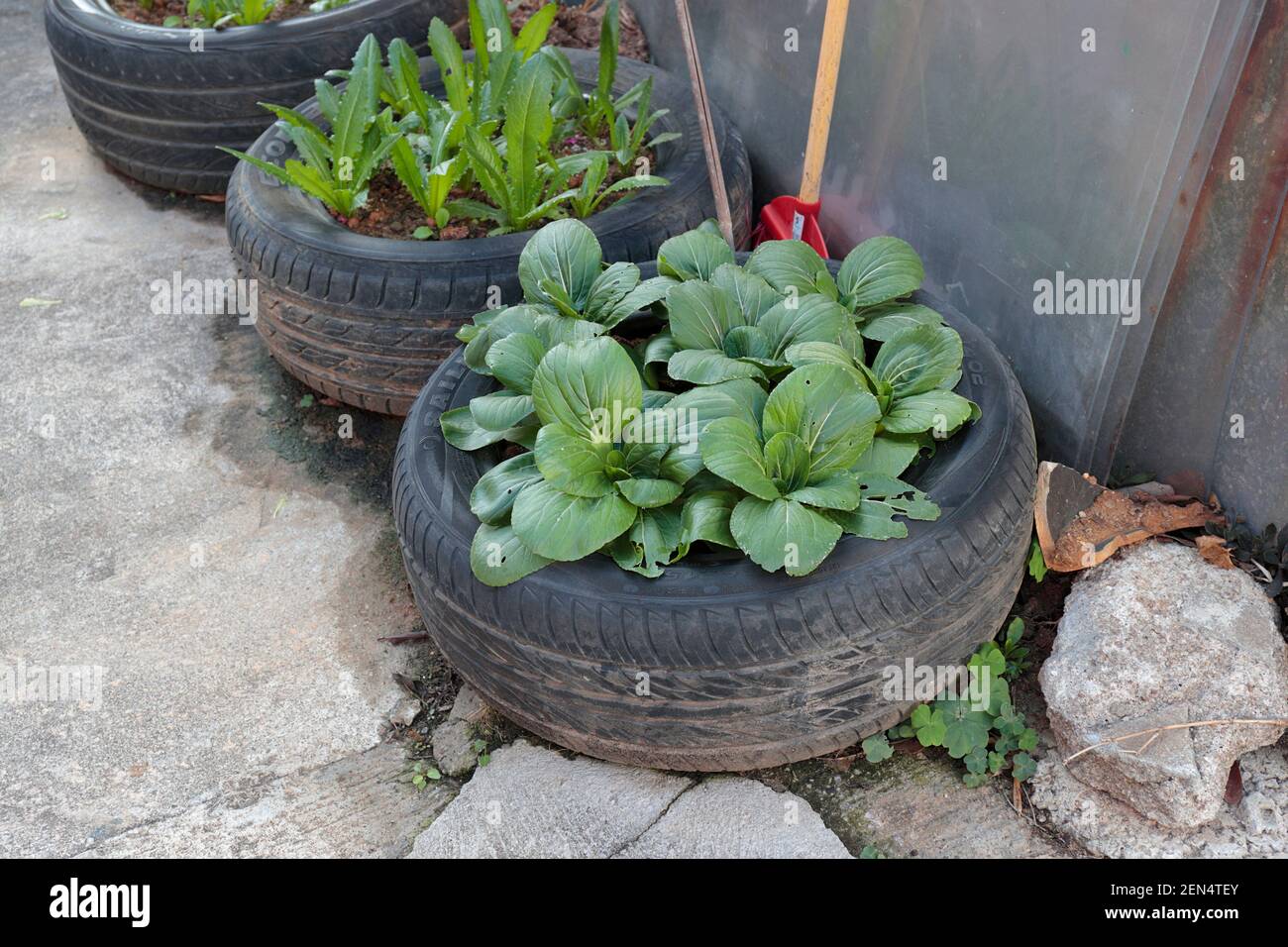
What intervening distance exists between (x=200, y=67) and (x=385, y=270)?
1.31 meters

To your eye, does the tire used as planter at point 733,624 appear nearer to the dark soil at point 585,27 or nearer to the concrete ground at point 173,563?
the concrete ground at point 173,563

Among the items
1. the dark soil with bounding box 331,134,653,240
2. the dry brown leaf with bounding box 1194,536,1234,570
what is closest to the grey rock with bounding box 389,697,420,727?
the dark soil with bounding box 331,134,653,240

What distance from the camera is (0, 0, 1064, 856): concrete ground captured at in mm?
2000

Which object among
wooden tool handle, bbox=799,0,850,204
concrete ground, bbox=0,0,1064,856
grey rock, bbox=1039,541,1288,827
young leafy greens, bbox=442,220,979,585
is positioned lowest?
concrete ground, bbox=0,0,1064,856

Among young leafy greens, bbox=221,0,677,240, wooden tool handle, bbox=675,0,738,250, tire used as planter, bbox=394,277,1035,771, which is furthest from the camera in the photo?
young leafy greens, bbox=221,0,677,240

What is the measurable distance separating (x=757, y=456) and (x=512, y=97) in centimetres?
121

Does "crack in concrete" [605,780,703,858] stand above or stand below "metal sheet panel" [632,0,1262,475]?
below

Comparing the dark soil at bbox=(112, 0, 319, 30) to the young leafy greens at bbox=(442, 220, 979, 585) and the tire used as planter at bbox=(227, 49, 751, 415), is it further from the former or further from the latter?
the young leafy greens at bbox=(442, 220, 979, 585)

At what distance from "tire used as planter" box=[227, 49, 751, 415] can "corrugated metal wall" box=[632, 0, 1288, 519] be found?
390 mm

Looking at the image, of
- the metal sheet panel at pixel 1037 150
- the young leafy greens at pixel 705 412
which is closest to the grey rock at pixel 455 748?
the young leafy greens at pixel 705 412

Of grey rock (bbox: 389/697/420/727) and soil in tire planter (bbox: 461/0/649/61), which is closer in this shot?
grey rock (bbox: 389/697/420/727)

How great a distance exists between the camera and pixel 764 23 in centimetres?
299

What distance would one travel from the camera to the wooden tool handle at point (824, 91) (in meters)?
2.23

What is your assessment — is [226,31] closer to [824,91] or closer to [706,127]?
[706,127]
